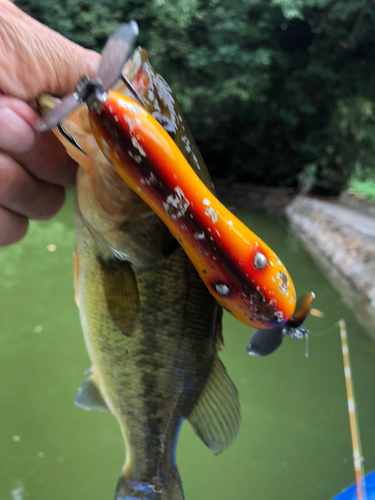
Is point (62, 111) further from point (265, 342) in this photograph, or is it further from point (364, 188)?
point (364, 188)

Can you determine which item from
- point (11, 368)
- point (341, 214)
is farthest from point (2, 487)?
point (341, 214)

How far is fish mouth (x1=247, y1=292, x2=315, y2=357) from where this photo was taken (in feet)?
1.43

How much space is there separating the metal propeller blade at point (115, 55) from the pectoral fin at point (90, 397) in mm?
659

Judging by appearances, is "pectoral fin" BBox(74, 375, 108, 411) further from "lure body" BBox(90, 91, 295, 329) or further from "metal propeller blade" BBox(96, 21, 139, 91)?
"metal propeller blade" BBox(96, 21, 139, 91)

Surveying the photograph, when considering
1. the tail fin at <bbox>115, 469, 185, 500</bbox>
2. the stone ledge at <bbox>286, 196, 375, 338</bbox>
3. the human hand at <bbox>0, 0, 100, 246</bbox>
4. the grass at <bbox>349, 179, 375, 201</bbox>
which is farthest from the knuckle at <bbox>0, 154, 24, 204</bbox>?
the grass at <bbox>349, 179, 375, 201</bbox>

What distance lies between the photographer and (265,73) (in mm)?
7598

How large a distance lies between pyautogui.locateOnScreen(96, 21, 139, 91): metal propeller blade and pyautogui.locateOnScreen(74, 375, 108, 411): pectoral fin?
0.66 m

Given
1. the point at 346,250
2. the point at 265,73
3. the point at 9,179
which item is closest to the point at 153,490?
the point at 9,179

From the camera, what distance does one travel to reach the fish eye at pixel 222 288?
38cm

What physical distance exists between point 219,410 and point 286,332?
1.00 feet

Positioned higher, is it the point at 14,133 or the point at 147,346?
the point at 14,133

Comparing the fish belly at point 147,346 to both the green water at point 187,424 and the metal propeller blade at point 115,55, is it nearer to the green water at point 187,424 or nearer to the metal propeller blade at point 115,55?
the metal propeller blade at point 115,55

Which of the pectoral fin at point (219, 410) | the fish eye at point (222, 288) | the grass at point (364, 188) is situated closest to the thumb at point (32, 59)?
the fish eye at point (222, 288)

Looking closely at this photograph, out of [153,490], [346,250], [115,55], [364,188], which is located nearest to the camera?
[115,55]
